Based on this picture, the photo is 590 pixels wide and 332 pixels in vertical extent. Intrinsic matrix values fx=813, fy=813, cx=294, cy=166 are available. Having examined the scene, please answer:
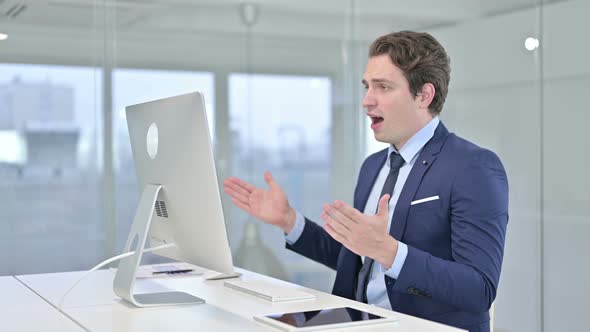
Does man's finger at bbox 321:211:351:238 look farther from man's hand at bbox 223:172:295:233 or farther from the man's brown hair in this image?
the man's brown hair

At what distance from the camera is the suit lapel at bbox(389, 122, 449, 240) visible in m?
2.69

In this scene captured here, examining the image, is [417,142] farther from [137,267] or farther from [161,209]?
[137,267]

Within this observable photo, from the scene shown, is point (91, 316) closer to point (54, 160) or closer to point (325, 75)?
point (54, 160)

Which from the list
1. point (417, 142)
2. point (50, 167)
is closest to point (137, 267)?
point (417, 142)

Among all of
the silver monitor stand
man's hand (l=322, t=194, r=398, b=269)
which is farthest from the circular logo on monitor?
man's hand (l=322, t=194, r=398, b=269)

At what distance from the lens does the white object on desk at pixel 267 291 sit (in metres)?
2.44

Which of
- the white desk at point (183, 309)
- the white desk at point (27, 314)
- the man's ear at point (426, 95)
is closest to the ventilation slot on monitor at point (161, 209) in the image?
the white desk at point (183, 309)

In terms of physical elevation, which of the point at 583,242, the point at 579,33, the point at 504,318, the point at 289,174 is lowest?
the point at 504,318

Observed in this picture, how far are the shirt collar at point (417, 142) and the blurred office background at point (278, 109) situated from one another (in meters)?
2.05

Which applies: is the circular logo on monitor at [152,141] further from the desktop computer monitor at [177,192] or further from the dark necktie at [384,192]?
the dark necktie at [384,192]

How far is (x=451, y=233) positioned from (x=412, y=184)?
8.4 inches

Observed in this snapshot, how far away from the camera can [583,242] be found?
4.54m

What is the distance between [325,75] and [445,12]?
33.7 inches

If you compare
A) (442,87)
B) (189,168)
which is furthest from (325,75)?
(189,168)
